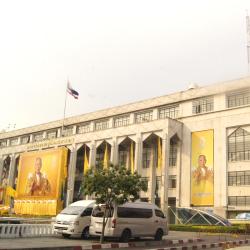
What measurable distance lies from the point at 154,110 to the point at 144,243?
3822 centimetres

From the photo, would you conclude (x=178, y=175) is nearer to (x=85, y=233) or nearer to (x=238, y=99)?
(x=238, y=99)

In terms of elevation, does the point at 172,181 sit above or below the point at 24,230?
above

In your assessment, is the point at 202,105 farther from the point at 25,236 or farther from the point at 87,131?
the point at 25,236

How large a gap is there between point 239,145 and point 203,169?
17.8ft

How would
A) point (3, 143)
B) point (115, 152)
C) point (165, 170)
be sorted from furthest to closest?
point (3, 143)
point (115, 152)
point (165, 170)

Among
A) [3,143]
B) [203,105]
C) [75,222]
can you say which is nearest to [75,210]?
[75,222]

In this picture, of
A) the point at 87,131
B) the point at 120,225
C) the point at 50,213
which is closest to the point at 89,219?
the point at 120,225

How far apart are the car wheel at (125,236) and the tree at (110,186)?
1.38 m

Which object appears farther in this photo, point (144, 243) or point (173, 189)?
point (173, 189)

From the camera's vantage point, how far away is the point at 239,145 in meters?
48.0

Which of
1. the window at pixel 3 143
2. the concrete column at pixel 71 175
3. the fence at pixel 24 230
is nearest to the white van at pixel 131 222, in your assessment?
the fence at pixel 24 230

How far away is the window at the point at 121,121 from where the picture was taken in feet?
207

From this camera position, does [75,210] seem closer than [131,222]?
No

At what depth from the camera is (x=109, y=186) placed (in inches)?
836
